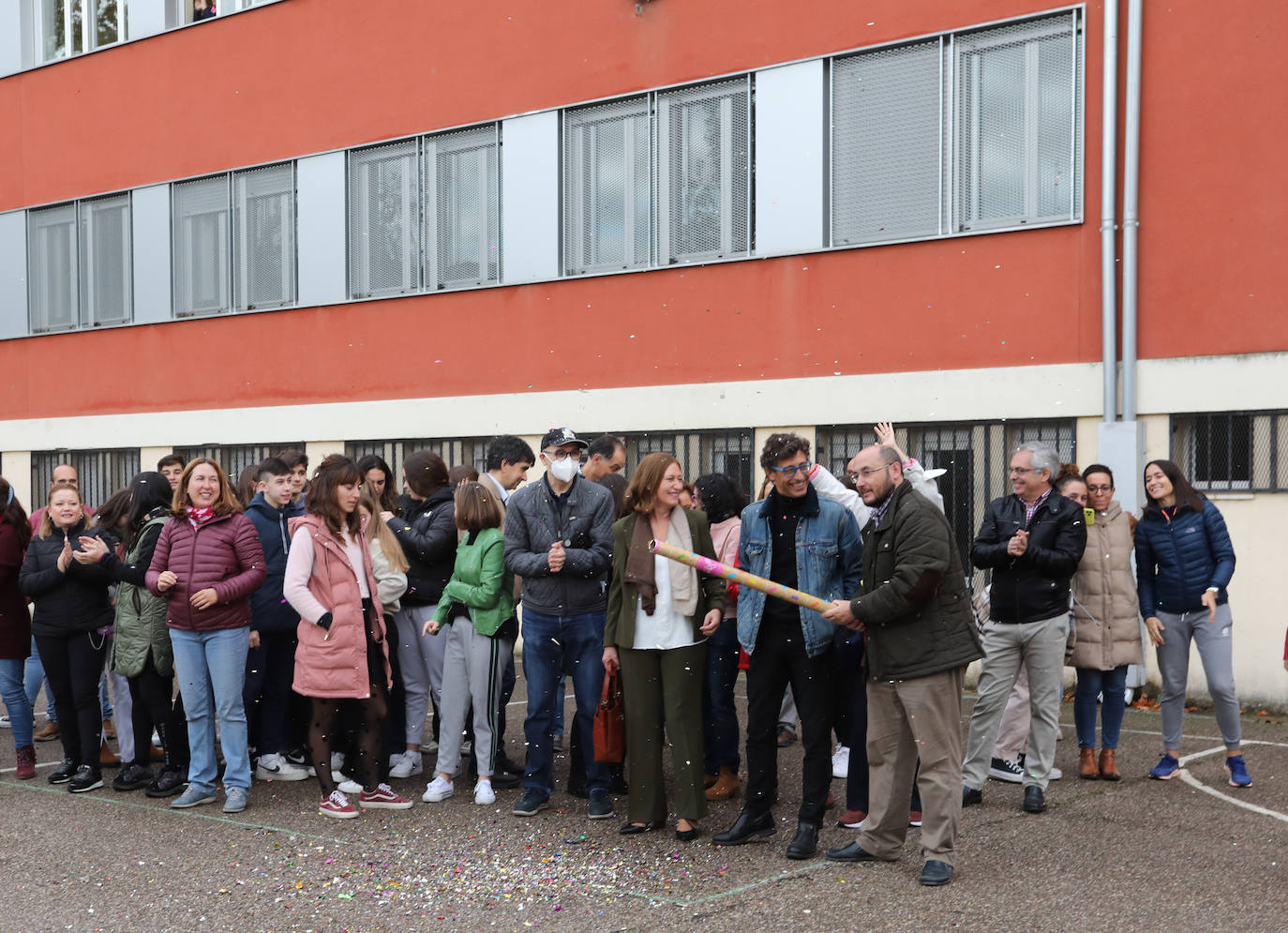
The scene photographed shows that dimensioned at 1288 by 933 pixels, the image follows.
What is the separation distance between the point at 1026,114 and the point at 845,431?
10.1ft

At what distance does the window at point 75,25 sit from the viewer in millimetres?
18281

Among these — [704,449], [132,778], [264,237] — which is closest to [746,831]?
[132,778]

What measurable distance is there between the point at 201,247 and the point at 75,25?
13.0 ft

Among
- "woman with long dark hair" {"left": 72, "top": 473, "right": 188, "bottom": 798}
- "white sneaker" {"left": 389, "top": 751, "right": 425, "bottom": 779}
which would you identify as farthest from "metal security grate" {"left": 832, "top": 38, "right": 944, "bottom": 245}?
"woman with long dark hair" {"left": 72, "top": 473, "right": 188, "bottom": 798}

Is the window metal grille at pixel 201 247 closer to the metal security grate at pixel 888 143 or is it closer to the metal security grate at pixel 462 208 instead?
the metal security grate at pixel 462 208

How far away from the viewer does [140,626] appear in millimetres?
7930

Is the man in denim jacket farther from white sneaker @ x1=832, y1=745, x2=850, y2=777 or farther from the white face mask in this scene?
white sneaker @ x1=832, y1=745, x2=850, y2=777

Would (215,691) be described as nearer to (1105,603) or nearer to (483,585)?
(483,585)

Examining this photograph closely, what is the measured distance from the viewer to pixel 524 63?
1443 cm

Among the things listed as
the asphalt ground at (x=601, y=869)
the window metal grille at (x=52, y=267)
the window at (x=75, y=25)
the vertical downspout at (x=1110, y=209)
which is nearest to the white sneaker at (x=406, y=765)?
the asphalt ground at (x=601, y=869)

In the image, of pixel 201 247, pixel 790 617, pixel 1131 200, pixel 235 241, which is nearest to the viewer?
pixel 790 617

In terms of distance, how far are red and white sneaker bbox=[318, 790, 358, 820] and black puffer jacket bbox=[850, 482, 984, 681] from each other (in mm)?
2900

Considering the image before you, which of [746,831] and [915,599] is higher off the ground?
[915,599]

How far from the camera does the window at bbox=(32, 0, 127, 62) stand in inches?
720
